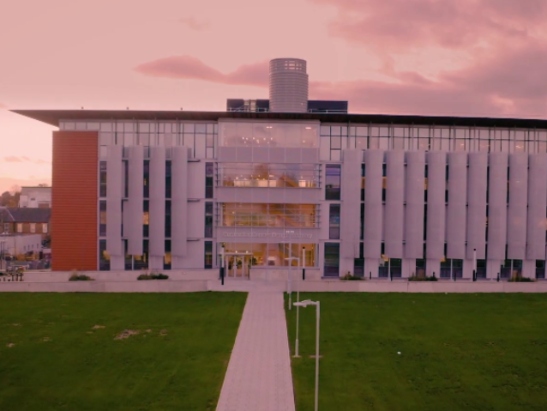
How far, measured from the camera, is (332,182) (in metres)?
53.7

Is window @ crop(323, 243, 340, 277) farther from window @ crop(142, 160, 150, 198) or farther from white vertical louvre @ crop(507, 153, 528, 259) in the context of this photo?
window @ crop(142, 160, 150, 198)

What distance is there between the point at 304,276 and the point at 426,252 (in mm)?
16739

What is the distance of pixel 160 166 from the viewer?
171ft

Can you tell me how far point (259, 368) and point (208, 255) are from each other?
1260 inches

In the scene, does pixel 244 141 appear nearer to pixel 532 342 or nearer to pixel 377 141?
pixel 377 141

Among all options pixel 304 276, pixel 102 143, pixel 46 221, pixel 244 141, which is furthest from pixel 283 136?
pixel 46 221

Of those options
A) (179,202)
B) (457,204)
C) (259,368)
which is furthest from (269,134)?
(259,368)

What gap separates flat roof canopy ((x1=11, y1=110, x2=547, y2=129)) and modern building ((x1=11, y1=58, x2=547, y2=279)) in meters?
0.21

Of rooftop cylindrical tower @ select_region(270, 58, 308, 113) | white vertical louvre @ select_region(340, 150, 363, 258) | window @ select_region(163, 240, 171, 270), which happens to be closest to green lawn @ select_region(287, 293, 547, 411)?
white vertical louvre @ select_region(340, 150, 363, 258)

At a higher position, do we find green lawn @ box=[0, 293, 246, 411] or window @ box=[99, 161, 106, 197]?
window @ box=[99, 161, 106, 197]

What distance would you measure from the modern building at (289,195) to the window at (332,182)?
16 centimetres

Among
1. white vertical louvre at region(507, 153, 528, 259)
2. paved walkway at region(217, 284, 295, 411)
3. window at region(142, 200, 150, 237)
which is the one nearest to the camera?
paved walkway at region(217, 284, 295, 411)

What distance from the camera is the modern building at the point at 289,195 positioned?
52.0m

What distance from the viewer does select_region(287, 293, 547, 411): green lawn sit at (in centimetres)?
1908
